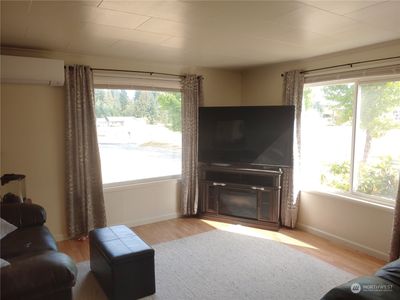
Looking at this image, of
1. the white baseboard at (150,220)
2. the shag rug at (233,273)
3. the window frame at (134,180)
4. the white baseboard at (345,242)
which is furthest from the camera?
the white baseboard at (150,220)

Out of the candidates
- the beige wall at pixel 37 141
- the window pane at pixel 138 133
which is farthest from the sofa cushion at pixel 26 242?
the window pane at pixel 138 133

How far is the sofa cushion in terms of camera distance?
2.27 meters

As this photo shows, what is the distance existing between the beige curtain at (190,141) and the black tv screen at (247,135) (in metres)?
0.11

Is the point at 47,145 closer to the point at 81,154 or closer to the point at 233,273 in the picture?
the point at 81,154

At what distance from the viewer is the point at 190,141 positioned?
450 centimetres

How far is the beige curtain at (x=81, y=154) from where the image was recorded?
3.55m

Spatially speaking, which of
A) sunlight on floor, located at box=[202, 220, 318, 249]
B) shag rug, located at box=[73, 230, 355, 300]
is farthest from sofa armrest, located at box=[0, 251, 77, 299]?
sunlight on floor, located at box=[202, 220, 318, 249]

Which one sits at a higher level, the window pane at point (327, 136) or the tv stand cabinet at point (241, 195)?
the window pane at point (327, 136)

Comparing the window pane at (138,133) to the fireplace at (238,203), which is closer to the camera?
the window pane at (138,133)

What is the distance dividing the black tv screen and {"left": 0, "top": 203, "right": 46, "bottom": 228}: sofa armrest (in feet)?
7.83

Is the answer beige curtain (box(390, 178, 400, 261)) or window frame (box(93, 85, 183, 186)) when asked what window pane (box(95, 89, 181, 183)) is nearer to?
window frame (box(93, 85, 183, 186))

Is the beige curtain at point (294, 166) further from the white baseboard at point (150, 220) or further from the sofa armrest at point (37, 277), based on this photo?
the sofa armrest at point (37, 277)

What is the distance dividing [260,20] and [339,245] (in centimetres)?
286

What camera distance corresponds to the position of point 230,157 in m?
4.36
